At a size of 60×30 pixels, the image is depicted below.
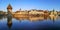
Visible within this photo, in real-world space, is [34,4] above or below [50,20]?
above

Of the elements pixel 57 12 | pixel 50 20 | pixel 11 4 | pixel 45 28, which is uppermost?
pixel 11 4

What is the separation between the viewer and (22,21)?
2195mm

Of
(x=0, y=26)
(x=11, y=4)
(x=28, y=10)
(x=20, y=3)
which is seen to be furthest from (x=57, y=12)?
(x=0, y=26)

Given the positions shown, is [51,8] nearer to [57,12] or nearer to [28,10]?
[57,12]

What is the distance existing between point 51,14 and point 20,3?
0.59m

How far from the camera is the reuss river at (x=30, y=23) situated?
2168 mm

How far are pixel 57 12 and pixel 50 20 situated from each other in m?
0.20

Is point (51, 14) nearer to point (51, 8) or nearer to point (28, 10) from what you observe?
point (51, 8)

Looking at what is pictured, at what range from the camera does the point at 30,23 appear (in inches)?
86.8

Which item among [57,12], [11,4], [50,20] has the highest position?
[11,4]

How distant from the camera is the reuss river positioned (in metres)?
2.17

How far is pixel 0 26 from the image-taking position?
7.06 ft

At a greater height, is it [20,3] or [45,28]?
[20,3]

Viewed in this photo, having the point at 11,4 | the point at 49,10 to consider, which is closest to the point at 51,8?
the point at 49,10
